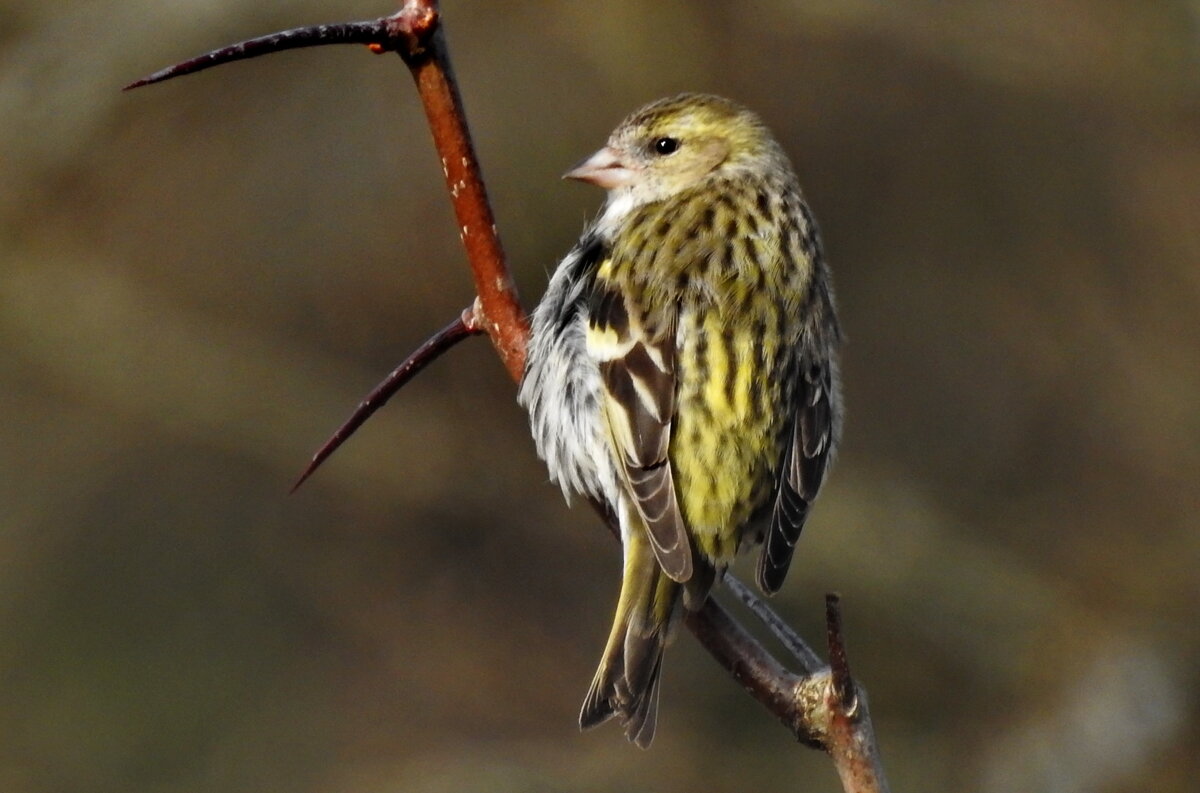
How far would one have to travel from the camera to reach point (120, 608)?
10.2 meters

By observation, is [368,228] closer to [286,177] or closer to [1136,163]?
[286,177]

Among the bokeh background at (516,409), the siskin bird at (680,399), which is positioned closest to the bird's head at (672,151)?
the siskin bird at (680,399)

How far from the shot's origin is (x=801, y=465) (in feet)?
12.4

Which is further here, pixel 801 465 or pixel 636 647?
pixel 801 465

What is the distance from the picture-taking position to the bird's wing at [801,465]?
361 centimetres

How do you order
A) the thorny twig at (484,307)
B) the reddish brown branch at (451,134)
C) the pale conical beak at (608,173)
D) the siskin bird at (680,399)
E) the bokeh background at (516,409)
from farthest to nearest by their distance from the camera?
the bokeh background at (516,409) < the pale conical beak at (608,173) < the siskin bird at (680,399) < the reddish brown branch at (451,134) < the thorny twig at (484,307)

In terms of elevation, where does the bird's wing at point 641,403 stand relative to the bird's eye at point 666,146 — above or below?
below

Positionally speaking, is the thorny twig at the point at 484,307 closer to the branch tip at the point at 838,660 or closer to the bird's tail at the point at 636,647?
the branch tip at the point at 838,660

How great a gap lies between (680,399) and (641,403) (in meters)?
0.09

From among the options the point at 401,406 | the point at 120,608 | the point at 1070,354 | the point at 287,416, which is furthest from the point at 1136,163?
the point at 120,608

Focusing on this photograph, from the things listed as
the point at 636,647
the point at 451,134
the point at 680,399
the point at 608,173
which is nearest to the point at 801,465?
the point at 680,399

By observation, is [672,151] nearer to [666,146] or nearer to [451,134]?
[666,146]

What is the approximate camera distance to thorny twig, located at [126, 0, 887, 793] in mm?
2041

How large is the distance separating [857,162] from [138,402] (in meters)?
4.45
